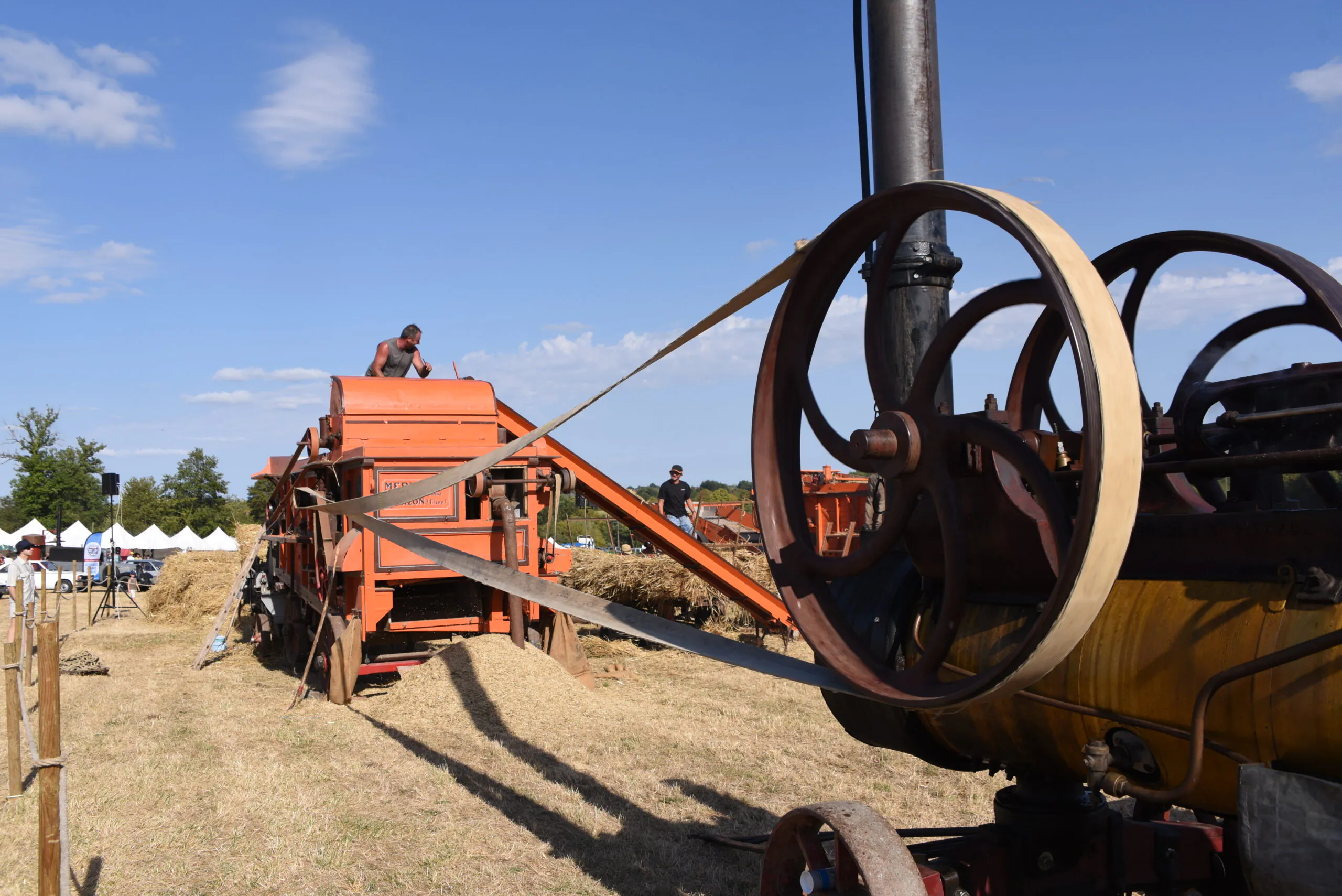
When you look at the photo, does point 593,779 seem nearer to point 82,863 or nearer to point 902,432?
point 82,863

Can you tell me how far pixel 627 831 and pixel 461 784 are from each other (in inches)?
50.8

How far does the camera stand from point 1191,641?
2.21 m

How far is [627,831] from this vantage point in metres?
4.91

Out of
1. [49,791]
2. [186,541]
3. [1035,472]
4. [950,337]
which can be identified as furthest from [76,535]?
[1035,472]

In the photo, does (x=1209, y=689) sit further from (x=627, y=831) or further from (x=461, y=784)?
(x=461, y=784)

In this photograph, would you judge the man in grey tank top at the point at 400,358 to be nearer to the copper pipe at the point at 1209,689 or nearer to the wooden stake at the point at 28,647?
the wooden stake at the point at 28,647

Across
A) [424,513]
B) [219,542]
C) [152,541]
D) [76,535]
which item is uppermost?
[424,513]

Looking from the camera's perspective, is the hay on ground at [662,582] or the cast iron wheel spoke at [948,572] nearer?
the cast iron wheel spoke at [948,572]

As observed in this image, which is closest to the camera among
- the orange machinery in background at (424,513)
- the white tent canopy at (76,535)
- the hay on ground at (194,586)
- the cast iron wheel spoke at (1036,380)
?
the cast iron wheel spoke at (1036,380)

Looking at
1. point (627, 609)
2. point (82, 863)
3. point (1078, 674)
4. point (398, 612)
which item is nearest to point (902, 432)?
point (1078, 674)

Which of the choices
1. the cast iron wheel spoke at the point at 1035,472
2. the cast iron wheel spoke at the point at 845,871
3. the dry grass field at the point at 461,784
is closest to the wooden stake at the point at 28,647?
the dry grass field at the point at 461,784

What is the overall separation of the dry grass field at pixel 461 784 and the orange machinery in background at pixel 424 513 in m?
0.56

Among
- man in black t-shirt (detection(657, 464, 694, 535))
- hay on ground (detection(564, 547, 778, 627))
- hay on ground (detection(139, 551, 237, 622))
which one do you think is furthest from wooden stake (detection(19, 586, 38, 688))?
man in black t-shirt (detection(657, 464, 694, 535))

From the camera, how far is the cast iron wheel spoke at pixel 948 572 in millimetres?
2439
